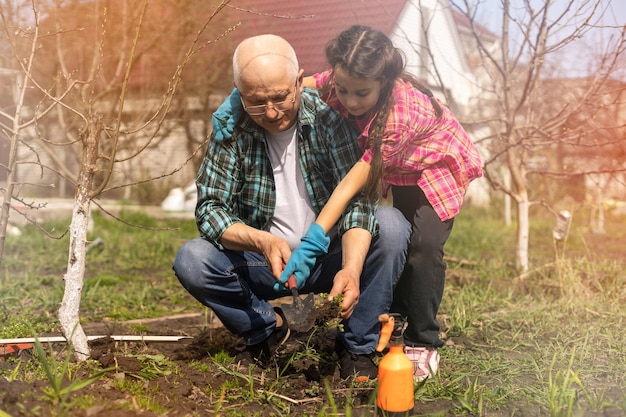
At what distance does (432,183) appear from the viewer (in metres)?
2.93

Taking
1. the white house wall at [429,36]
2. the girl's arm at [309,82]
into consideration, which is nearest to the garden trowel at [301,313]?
the girl's arm at [309,82]

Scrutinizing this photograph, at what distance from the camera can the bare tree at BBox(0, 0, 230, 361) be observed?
103 inches

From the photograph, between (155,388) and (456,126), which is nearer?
(155,388)

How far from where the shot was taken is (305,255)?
2.51 metres

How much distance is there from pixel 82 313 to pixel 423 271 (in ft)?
6.38

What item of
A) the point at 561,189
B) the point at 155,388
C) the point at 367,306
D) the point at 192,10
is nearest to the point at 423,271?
the point at 367,306

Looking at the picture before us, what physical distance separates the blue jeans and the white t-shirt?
0.15 m

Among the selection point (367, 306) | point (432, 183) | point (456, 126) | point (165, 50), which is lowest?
point (367, 306)

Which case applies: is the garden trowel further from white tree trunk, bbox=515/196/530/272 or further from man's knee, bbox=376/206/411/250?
white tree trunk, bbox=515/196/530/272

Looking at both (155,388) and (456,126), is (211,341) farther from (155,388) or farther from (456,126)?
(456,126)

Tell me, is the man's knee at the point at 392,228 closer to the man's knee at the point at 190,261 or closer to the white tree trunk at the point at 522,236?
the man's knee at the point at 190,261

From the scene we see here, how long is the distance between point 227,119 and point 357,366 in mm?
1141

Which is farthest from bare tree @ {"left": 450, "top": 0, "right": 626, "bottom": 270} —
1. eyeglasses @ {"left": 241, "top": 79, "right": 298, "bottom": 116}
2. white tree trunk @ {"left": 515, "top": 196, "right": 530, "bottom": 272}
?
eyeglasses @ {"left": 241, "top": 79, "right": 298, "bottom": 116}

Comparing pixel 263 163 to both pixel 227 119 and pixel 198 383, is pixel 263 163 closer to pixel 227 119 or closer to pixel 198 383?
pixel 227 119
